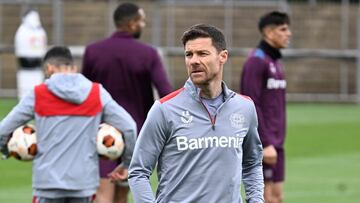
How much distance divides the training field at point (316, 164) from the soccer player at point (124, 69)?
317cm

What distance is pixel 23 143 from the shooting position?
9.49 m

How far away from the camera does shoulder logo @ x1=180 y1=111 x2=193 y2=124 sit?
7.09 m

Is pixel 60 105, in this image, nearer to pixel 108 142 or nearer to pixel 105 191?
pixel 108 142

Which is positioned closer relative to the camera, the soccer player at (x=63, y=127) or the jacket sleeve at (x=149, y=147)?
the jacket sleeve at (x=149, y=147)

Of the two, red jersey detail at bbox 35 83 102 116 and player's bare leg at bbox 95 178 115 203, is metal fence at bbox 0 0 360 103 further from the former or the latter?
red jersey detail at bbox 35 83 102 116

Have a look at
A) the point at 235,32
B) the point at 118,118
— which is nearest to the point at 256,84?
the point at 118,118

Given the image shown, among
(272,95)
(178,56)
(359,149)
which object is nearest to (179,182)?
(272,95)

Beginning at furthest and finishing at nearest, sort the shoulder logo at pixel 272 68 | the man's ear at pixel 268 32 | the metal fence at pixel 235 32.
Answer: the metal fence at pixel 235 32 → the man's ear at pixel 268 32 → the shoulder logo at pixel 272 68

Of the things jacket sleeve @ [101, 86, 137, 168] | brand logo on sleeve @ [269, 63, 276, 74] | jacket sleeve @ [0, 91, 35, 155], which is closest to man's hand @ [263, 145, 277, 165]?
brand logo on sleeve @ [269, 63, 276, 74]

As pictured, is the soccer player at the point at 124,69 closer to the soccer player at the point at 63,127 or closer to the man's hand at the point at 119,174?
the man's hand at the point at 119,174

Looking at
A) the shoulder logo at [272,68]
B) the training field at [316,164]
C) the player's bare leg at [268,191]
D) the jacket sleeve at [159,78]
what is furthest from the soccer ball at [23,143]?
the training field at [316,164]

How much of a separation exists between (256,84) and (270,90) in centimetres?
23

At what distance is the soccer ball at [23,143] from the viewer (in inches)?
375

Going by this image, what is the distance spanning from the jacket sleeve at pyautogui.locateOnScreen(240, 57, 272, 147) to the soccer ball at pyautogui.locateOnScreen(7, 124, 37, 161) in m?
2.61
